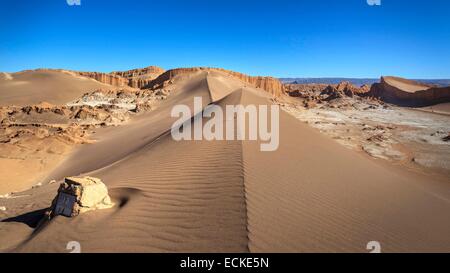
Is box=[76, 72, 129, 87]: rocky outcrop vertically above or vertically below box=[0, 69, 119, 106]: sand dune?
above

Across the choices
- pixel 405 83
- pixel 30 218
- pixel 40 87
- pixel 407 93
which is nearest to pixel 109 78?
pixel 40 87

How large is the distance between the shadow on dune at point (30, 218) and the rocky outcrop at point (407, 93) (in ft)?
148

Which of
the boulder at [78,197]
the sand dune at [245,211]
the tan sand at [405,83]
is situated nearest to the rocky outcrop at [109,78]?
the tan sand at [405,83]

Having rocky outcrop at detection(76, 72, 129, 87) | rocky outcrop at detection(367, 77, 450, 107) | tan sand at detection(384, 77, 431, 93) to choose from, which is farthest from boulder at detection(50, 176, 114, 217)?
rocky outcrop at detection(76, 72, 129, 87)

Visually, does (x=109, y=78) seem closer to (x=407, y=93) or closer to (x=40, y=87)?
(x=40, y=87)

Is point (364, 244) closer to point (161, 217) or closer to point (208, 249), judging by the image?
point (208, 249)

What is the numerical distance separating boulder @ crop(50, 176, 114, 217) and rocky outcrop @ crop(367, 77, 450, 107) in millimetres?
44595

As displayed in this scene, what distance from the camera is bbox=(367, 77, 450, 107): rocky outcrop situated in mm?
38344

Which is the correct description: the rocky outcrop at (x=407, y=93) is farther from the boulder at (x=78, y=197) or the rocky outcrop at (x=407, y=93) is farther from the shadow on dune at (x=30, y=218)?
the shadow on dune at (x=30, y=218)

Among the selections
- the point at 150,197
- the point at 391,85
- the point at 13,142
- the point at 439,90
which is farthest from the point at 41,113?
the point at 391,85

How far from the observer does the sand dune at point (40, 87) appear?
118ft

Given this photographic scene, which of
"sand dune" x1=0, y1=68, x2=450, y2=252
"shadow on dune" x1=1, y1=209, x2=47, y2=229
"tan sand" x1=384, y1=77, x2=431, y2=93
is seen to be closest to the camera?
"sand dune" x1=0, y1=68, x2=450, y2=252

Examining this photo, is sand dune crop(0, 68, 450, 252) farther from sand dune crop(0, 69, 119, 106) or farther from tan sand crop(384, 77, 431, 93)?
tan sand crop(384, 77, 431, 93)
